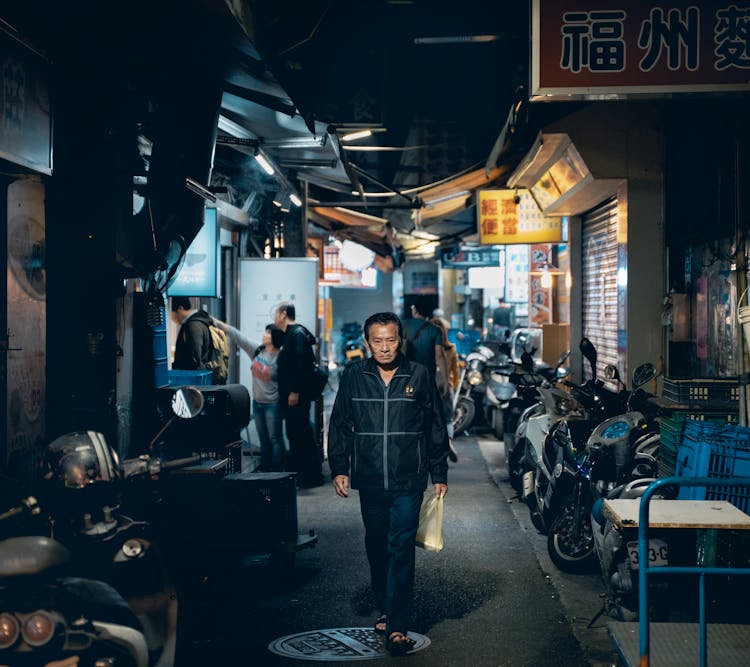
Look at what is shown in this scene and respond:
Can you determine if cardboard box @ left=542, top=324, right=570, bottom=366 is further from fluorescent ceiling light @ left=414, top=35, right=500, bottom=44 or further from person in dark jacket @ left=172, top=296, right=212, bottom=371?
person in dark jacket @ left=172, top=296, right=212, bottom=371

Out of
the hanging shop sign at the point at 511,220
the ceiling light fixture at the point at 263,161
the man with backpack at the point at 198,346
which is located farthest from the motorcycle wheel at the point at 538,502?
the hanging shop sign at the point at 511,220

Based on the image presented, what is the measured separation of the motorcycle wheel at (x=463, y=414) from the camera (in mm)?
16531

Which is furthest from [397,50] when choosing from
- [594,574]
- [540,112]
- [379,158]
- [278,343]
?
[594,574]

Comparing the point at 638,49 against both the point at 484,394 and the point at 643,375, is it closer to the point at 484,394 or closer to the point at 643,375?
the point at 643,375

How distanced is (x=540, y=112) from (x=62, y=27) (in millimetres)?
6501

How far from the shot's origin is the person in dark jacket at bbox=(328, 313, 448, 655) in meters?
6.12

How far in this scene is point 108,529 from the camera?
4.94m

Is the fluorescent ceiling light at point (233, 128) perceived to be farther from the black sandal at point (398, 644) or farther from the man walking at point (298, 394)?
the black sandal at point (398, 644)

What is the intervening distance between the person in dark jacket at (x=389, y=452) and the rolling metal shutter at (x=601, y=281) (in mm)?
5523

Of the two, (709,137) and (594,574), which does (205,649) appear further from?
(709,137)

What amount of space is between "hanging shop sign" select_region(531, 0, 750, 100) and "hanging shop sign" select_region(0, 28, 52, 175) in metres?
3.65

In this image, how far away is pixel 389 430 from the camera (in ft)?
20.4

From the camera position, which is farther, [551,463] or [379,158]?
[379,158]

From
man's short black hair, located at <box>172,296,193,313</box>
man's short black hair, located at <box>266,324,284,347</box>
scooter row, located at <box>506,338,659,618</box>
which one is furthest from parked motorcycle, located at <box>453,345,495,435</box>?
scooter row, located at <box>506,338,659,618</box>
